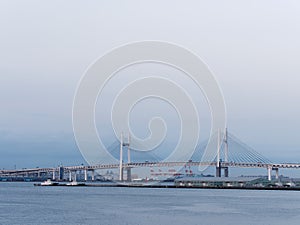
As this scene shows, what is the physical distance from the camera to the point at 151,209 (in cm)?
2747

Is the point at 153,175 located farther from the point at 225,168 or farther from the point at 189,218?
the point at 189,218

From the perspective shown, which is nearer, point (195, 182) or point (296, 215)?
point (296, 215)

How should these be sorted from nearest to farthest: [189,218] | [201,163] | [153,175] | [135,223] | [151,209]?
[135,223]
[189,218]
[151,209]
[201,163]
[153,175]

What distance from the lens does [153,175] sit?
208 feet

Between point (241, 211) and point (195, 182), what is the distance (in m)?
31.9

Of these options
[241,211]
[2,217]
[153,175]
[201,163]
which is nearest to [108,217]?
[2,217]

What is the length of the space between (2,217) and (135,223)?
560 cm

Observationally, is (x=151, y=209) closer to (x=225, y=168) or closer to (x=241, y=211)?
(x=241, y=211)

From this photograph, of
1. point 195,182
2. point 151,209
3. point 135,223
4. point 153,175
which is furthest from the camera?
point 153,175

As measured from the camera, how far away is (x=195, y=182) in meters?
58.8

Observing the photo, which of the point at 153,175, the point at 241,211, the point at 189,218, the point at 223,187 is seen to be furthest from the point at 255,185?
the point at 189,218

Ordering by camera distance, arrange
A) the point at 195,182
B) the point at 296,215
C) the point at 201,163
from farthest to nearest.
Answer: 1. the point at 195,182
2. the point at 201,163
3. the point at 296,215

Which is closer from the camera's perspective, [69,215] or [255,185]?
[69,215]

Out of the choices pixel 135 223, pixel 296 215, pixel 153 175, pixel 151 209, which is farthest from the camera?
pixel 153 175
